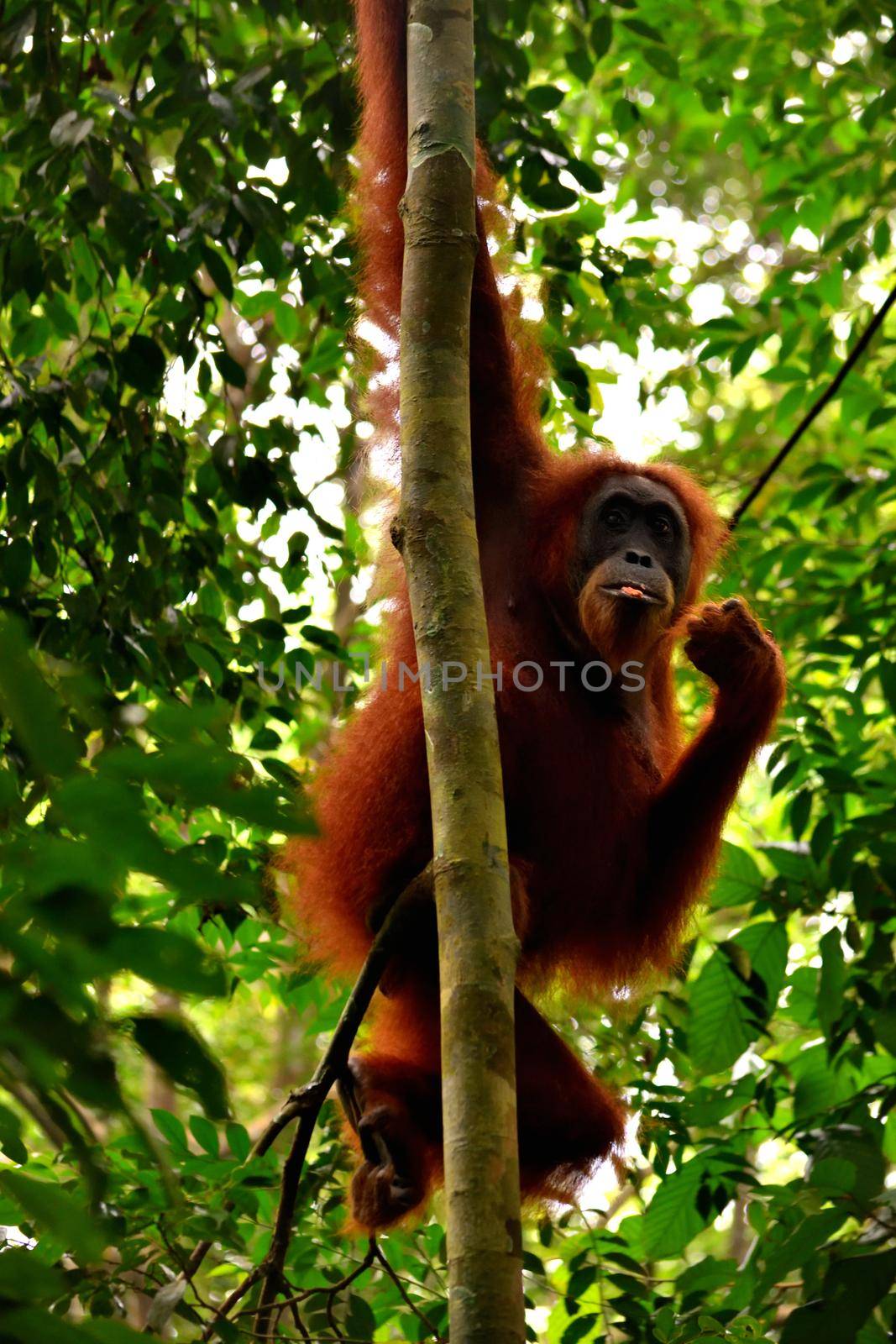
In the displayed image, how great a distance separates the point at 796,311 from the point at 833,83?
1.29 m

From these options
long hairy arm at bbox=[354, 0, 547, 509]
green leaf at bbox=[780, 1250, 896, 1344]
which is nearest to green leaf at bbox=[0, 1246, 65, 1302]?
green leaf at bbox=[780, 1250, 896, 1344]

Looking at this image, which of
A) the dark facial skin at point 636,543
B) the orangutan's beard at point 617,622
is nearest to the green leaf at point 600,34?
the dark facial skin at point 636,543

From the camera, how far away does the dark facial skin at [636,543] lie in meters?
3.56

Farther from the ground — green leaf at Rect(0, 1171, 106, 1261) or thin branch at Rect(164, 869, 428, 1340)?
thin branch at Rect(164, 869, 428, 1340)

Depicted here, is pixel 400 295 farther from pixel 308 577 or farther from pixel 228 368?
pixel 308 577

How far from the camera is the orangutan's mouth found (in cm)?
351

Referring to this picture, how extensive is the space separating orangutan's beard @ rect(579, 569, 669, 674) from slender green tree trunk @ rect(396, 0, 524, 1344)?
1.10 meters

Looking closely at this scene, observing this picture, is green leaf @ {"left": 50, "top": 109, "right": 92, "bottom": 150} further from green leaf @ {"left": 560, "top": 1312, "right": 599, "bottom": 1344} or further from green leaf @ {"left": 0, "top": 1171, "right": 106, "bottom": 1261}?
green leaf @ {"left": 560, "top": 1312, "right": 599, "bottom": 1344}

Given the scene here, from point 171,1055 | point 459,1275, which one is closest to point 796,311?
point 459,1275

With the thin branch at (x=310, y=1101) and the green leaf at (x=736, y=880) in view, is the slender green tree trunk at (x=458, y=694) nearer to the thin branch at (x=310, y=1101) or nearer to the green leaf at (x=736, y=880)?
the thin branch at (x=310, y=1101)

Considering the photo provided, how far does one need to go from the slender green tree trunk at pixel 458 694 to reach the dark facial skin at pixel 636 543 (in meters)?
1.13

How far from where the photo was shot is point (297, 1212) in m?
3.63

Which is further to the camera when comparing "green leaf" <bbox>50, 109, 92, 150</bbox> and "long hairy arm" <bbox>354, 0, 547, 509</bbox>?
"long hairy arm" <bbox>354, 0, 547, 509</bbox>

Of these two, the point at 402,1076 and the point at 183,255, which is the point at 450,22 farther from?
the point at 402,1076
